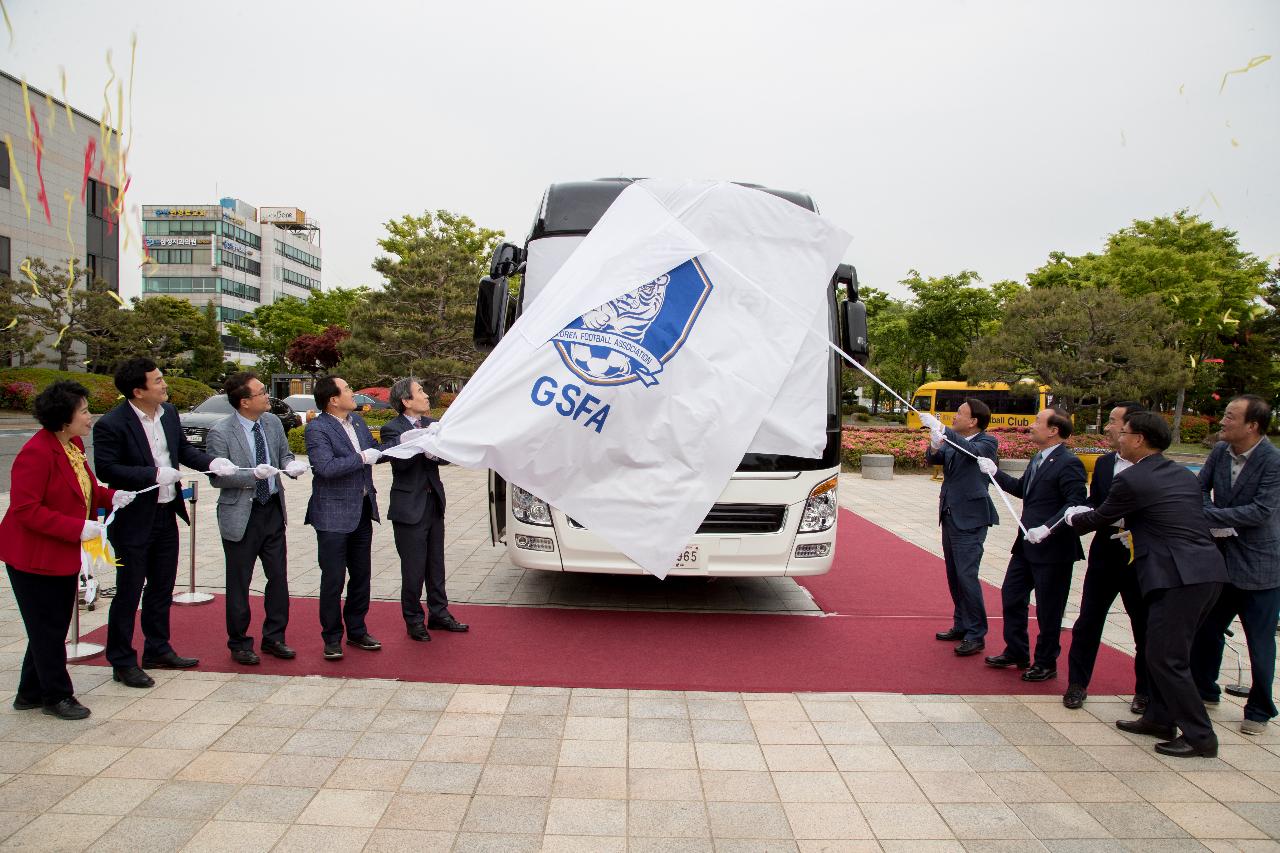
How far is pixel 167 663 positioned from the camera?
4.99 metres

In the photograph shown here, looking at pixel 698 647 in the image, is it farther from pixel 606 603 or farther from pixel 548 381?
pixel 548 381

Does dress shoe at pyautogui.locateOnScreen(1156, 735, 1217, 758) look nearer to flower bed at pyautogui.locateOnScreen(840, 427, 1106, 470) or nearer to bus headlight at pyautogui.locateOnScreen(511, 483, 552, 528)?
bus headlight at pyautogui.locateOnScreen(511, 483, 552, 528)

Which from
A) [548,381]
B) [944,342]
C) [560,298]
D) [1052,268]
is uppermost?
[1052,268]

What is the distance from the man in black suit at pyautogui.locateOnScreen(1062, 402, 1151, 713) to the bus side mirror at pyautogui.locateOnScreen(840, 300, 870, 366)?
1.77 m

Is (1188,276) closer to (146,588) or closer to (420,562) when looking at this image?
(420,562)

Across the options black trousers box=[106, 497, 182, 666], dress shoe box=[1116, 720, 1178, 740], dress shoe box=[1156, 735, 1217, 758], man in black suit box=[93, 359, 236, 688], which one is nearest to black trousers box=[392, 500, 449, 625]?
man in black suit box=[93, 359, 236, 688]

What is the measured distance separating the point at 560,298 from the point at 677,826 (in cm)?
289

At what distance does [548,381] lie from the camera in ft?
14.8

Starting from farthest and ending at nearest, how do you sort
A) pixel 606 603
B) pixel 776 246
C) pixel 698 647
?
pixel 606 603
pixel 698 647
pixel 776 246

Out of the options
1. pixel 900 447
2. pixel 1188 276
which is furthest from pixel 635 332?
pixel 1188 276

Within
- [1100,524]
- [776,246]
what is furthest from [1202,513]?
[776,246]

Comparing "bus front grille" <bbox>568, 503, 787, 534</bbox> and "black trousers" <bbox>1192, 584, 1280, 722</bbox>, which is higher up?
"bus front grille" <bbox>568, 503, 787, 534</bbox>

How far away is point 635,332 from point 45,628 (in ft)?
11.7

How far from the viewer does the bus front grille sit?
18.8ft
